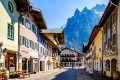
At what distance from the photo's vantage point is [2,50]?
603 inches

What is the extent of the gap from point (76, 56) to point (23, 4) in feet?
288

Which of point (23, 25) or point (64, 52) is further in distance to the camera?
point (64, 52)

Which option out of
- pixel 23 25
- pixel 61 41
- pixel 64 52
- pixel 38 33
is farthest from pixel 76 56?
pixel 23 25

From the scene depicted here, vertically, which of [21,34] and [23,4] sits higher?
[23,4]

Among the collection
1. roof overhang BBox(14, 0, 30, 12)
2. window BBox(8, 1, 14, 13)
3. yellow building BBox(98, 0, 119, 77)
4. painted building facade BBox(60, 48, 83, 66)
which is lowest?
painted building facade BBox(60, 48, 83, 66)

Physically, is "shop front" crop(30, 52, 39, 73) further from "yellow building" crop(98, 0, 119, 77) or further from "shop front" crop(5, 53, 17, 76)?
"yellow building" crop(98, 0, 119, 77)

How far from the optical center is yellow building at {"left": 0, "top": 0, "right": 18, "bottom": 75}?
51.7 feet

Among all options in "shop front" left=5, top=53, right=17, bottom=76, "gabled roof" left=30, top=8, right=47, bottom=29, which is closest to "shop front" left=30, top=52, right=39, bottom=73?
"gabled roof" left=30, top=8, right=47, bottom=29

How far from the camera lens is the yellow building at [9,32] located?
15.8 metres

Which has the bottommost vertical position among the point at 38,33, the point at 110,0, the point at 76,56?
the point at 76,56

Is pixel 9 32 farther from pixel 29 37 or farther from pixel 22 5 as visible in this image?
pixel 29 37

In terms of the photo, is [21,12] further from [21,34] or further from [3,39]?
[3,39]

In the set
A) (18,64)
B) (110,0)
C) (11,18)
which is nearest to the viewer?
(110,0)

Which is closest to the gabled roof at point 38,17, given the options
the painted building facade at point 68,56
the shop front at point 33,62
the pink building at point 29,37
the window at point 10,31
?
the pink building at point 29,37
